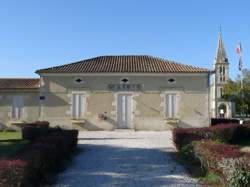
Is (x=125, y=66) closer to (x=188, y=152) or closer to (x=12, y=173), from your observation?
(x=188, y=152)

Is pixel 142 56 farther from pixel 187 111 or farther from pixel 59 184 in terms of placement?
pixel 59 184

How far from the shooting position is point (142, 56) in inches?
1116

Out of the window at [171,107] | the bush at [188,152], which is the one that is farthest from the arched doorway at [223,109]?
the bush at [188,152]

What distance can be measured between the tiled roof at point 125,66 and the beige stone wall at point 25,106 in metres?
1.79

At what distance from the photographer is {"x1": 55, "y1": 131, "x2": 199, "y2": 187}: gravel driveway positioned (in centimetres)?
878

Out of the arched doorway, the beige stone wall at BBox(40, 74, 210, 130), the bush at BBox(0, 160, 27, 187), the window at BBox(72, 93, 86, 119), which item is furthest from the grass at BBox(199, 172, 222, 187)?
the arched doorway

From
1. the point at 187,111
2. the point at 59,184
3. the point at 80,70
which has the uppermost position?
the point at 80,70

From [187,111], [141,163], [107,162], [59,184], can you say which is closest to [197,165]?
[141,163]

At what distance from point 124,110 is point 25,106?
20.6 ft

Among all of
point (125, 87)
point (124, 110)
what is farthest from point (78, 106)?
point (125, 87)

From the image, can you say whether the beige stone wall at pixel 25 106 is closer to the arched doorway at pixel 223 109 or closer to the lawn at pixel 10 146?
the lawn at pixel 10 146

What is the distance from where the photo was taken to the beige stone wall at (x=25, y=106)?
84.3 ft

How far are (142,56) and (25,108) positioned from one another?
28.3ft

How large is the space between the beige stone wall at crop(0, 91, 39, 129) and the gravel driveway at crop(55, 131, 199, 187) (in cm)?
1087
